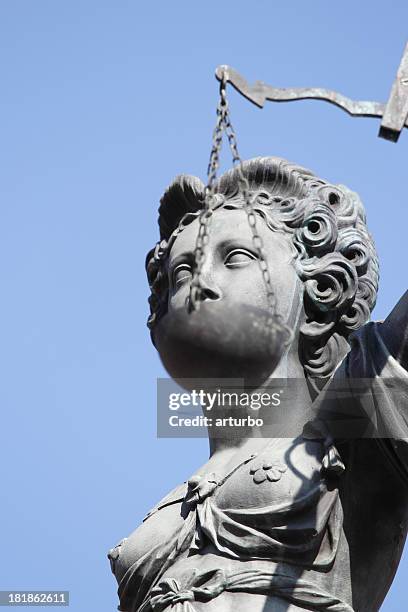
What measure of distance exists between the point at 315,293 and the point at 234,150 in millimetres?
1723

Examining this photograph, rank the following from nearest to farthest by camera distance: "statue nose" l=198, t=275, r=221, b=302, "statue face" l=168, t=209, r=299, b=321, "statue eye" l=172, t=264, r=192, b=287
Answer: "statue nose" l=198, t=275, r=221, b=302 < "statue face" l=168, t=209, r=299, b=321 < "statue eye" l=172, t=264, r=192, b=287

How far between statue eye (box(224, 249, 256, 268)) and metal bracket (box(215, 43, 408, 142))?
143 centimetres

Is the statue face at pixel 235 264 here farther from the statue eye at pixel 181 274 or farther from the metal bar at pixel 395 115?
the metal bar at pixel 395 115

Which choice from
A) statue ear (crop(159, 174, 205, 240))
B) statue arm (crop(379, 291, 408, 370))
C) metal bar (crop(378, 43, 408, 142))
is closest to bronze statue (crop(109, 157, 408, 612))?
statue arm (crop(379, 291, 408, 370))

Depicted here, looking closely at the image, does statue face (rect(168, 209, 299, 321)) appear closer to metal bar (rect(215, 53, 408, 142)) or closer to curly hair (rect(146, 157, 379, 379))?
curly hair (rect(146, 157, 379, 379))

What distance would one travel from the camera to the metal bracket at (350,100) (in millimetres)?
9078

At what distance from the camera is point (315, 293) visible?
36.0ft

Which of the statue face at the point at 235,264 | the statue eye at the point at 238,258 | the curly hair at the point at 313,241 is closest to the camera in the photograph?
the statue face at the point at 235,264

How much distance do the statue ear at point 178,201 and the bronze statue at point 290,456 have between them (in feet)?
0.91

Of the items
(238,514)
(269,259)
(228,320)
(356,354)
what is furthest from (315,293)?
(228,320)

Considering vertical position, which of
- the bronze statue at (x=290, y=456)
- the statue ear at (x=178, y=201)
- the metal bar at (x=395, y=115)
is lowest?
the bronze statue at (x=290, y=456)

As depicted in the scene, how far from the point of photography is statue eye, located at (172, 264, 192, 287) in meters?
10.9

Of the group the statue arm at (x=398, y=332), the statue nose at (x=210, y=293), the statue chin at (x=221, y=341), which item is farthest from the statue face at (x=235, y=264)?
the statue chin at (x=221, y=341)

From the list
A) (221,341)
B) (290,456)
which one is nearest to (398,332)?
(290,456)
